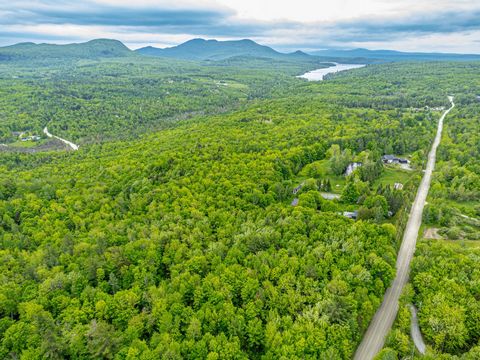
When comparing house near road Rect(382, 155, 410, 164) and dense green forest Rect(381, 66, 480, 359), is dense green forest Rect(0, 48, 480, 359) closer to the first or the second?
A: dense green forest Rect(381, 66, 480, 359)

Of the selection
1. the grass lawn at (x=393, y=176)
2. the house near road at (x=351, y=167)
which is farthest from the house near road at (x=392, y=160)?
the house near road at (x=351, y=167)

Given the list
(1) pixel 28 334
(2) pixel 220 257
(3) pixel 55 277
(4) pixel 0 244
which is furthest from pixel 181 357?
(4) pixel 0 244

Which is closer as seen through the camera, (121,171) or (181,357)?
(181,357)

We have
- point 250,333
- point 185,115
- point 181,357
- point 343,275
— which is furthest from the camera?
point 185,115

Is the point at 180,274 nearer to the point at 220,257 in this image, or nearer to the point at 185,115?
the point at 220,257

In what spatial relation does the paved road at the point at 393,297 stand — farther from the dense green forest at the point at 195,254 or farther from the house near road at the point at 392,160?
the house near road at the point at 392,160

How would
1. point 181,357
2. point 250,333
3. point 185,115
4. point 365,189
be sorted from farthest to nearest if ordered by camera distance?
point 185,115
point 365,189
point 250,333
point 181,357
